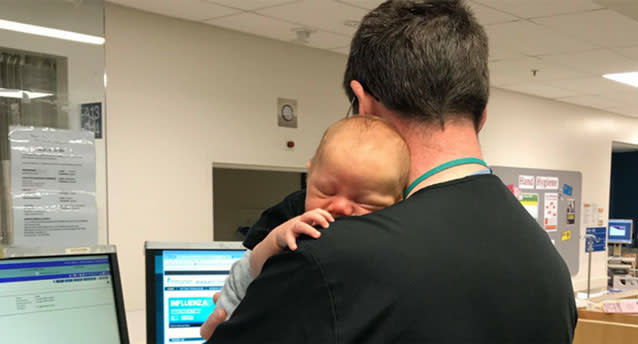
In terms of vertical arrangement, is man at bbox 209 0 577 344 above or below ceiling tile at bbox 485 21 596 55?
below

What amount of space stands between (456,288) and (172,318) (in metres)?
1.02

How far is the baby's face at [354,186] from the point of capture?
2.79ft

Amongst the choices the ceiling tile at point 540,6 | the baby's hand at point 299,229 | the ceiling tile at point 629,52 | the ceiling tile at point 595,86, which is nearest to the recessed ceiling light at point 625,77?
the ceiling tile at point 595,86

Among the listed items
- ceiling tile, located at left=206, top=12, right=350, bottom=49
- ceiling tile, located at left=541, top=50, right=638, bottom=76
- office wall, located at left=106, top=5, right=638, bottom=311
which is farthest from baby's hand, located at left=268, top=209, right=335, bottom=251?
ceiling tile, located at left=541, top=50, right=638, bottom=76

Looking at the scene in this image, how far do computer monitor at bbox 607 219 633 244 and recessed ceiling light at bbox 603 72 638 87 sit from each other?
11.1 ft

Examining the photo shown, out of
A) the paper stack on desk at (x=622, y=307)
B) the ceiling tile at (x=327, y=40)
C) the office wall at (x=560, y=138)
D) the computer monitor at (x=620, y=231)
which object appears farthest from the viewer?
the computer monitor at (x=620, y=231)

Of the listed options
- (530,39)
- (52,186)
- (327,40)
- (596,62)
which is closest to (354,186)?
(52,186)

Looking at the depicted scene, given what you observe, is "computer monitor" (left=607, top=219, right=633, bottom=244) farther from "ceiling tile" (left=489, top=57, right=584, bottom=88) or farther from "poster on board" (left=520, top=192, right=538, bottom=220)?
"ceiling tile" (left=489, top=57, right=584, bottom=88)

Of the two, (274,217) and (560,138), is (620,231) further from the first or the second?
(274,217)

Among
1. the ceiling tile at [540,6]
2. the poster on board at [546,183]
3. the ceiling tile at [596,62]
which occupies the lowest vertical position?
the poster on board at [546,183]

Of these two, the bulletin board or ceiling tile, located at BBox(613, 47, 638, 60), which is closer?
ceiling tile, located at BBox(613, 47, 638, 60)

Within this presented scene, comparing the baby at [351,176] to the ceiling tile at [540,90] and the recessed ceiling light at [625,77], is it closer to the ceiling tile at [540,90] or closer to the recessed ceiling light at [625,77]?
the recessed ceiling light at [625,77]

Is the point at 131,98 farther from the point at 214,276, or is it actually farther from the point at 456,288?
the point at 456,288

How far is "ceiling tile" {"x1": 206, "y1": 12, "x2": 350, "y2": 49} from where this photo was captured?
13.7ft
